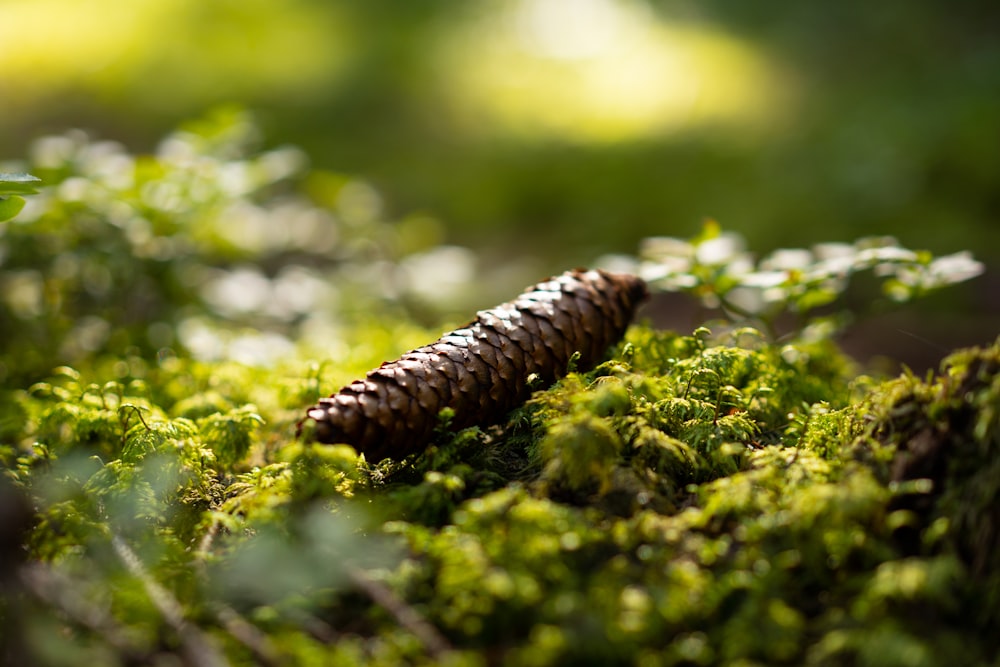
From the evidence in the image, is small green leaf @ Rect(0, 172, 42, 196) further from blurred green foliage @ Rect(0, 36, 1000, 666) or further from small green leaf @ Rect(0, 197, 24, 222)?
blurred green foliage @ Rect(0, 36, 1000, 666)

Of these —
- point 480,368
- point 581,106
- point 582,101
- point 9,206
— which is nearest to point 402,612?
point 480,368

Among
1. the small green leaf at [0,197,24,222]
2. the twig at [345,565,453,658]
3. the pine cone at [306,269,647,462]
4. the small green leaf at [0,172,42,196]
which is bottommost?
the twig at [345,565,453,658]

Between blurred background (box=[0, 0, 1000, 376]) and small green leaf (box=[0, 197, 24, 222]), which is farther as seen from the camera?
blurred background (box=[0, 0, 1000, 376])

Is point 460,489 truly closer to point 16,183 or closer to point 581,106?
point 16,183

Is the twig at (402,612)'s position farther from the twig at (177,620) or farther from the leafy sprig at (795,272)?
the leafy sprig at (795,272)

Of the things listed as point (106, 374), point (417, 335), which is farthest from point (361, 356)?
point (106, 374)

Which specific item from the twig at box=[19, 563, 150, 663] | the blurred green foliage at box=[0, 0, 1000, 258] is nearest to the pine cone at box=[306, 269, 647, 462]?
the twig at box=[19, 563, 150, 663]

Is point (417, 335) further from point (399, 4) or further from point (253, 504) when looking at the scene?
point (399, 4)
